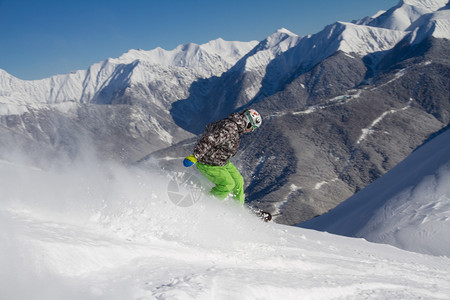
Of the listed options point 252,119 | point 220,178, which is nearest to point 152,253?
point 220,178

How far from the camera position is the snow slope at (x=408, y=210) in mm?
18234

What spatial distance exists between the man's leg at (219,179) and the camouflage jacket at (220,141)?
0.15m

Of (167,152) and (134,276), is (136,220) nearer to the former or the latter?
(134,276)

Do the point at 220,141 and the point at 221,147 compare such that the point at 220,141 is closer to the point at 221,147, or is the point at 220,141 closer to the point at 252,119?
the point at 221,147

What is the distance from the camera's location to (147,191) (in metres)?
9.02

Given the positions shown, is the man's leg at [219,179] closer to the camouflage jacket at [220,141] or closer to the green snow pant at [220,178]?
the green snow pant at [220,178]

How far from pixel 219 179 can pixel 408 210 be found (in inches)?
682

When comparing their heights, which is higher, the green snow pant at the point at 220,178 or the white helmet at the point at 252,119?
the white helmet at the point at 252,119

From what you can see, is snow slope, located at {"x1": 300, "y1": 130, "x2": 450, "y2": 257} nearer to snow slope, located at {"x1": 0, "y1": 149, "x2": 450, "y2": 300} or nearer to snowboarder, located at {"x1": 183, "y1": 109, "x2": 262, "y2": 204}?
snow slope, located at {"x1": 0, "y1": 149, "x2": 450, "y2": 300}

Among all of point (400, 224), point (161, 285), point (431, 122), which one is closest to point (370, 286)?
point (161, 285)

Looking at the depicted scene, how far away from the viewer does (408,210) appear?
2227 cm

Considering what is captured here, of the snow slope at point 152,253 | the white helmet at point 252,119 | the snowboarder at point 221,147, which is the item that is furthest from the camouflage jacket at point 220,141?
the snow slope at point 152,253

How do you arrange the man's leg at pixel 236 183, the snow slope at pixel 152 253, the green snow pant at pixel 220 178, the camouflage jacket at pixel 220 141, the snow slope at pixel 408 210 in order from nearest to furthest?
1. the snow slope at pixel 152 253
2. the camouflage jacket at pixel 220 141
3. the green snow pant at pixel 220 178
4. the man's leg at pixel 236 183
5. the snow slope at pixel 408 210

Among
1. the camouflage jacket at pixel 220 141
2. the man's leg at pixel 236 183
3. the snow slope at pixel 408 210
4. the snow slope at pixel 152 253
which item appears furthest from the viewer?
the snow slope at pixel 408 210
